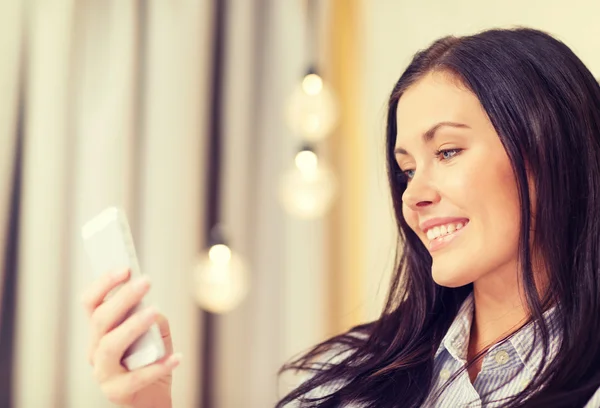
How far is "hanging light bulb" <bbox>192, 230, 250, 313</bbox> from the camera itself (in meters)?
1.62

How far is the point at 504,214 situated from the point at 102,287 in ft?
1.74

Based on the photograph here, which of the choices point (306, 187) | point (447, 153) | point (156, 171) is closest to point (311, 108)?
point (306, 187)

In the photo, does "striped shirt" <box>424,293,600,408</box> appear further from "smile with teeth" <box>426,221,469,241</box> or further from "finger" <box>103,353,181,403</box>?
"finger" <box>103,353,181,403</box>

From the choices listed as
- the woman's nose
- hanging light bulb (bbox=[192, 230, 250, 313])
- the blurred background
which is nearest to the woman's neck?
the woman's nose

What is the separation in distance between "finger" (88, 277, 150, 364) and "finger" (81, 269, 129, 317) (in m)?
0.01

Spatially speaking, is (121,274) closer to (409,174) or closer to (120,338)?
(120,338)

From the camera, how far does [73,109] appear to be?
1510 millimetres

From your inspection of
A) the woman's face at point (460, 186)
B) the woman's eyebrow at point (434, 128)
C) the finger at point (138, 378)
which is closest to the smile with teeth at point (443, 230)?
the woman's face at point (460, 186)

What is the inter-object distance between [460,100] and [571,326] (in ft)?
1.10

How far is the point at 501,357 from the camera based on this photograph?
2.83 ft

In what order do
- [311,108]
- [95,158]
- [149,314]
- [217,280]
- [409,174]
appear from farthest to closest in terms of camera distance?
1. [311,108]
2. [217,280]
3. [95,158]
4. [409,174]
5. [149,314]

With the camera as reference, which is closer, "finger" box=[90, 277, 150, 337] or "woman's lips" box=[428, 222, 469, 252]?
"finger" box=[90, 277, 150, 337]

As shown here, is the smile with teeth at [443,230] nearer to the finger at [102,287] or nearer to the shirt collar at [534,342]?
the shirt collar at [534,342]

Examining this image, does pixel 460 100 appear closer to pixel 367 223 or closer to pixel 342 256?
pixel 367 223
